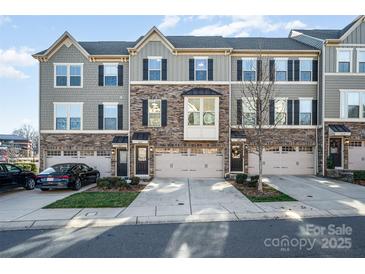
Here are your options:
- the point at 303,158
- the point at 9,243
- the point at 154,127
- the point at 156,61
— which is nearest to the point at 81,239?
the point at 9,243

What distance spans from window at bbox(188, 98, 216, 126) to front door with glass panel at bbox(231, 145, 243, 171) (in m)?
2.62

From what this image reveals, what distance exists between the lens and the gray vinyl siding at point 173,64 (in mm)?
16547

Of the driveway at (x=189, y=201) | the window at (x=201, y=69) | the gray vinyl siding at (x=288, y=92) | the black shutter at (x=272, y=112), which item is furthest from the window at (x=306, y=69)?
the driveway at (x=189, y=201)

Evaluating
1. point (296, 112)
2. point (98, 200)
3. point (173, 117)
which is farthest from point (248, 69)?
point (98, 200)

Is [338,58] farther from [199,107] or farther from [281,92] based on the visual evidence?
[199,107]

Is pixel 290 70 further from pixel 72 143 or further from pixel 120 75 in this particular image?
pixel 72 143

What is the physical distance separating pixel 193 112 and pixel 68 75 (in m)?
9.81

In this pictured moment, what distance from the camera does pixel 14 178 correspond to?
11805 mm

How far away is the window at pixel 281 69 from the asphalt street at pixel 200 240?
12.4 meters

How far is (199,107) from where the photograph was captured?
53.2ft

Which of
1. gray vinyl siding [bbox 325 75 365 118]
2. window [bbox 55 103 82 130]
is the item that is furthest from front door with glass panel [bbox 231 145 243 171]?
window [bbox 55 103 82 130]

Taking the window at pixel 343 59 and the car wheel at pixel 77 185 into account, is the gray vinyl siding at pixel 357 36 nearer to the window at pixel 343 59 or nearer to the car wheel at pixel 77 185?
the window at pixel 343 59

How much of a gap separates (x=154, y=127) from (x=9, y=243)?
1179 centimetres

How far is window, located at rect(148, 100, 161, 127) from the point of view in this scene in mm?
16625
